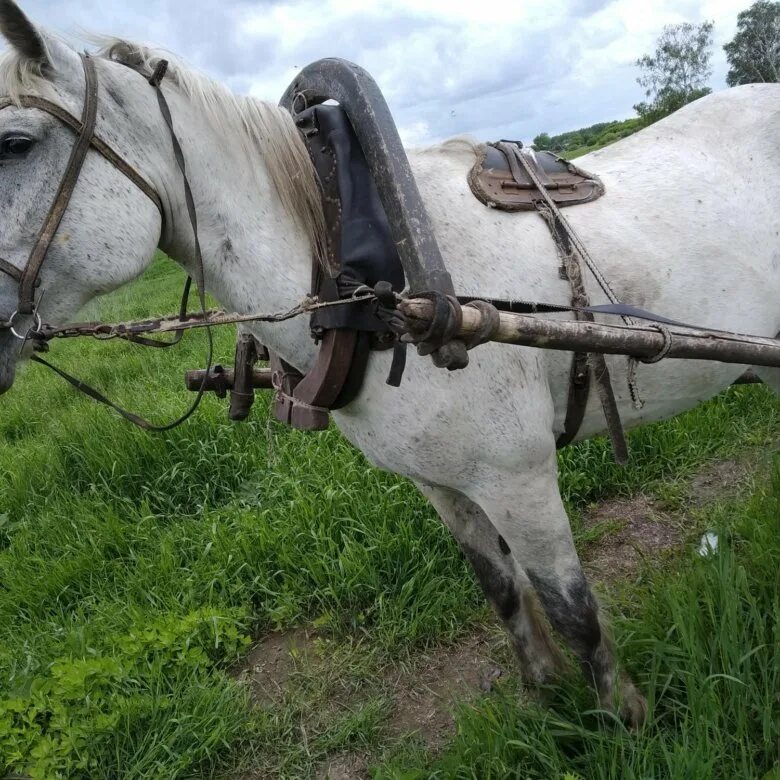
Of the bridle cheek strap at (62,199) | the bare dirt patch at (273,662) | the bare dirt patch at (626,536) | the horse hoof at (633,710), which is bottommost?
the bare dirt patch at (626,536)

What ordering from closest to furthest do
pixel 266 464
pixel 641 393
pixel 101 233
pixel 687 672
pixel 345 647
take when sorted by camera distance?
1. pixel 101 233
2. pixel 687 672
3. pixel 641 393
4. pixel 345 647
5. pixel 266 464

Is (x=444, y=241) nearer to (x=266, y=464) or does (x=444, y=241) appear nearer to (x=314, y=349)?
(x=314, y=349)

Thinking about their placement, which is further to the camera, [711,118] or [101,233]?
[711,118]

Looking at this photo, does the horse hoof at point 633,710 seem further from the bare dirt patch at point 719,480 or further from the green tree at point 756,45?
the green tree at point 756,45

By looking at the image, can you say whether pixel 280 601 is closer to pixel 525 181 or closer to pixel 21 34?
pixel 525 181

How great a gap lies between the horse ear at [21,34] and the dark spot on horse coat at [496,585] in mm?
1784

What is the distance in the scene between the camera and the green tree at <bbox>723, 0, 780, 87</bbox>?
36781 millimetres

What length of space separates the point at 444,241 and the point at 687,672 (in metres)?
1.37

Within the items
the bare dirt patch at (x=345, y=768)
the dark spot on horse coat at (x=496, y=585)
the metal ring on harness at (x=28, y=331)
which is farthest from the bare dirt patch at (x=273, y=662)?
the metal ring on harness at (x=28, y=331)

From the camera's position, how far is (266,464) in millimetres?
3838

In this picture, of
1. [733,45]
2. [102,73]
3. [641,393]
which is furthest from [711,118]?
[733,45]

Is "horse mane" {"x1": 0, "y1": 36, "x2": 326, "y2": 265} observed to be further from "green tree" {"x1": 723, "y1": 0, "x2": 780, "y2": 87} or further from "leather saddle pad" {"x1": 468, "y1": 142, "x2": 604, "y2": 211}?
"green tree" {"x1": 723, "y1": 0, "x2": 780, "y2": 87}

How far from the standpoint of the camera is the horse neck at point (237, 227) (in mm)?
1579

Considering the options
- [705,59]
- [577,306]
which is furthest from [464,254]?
[705,59]
